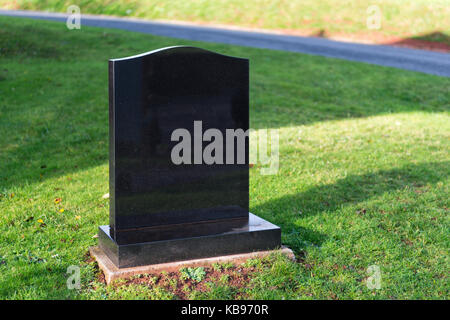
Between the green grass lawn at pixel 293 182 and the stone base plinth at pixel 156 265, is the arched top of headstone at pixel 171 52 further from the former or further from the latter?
the green grass lawn at pixel 293 182

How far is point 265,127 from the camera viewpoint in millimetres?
8742

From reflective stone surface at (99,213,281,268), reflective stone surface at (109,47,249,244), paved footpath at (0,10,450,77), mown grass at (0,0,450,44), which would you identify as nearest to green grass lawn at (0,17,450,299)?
reflective stone surface at (99,213,281,268)

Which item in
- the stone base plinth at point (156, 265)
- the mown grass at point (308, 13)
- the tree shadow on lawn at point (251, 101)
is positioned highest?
the mown grass at point (308, 13)

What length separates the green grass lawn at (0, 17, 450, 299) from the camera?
384 centimetres

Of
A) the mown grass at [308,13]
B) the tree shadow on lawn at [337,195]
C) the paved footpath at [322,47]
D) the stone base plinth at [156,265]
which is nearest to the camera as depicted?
the stone base plinth at [156,265]

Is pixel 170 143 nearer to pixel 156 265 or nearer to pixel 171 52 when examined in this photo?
pixel 171 52

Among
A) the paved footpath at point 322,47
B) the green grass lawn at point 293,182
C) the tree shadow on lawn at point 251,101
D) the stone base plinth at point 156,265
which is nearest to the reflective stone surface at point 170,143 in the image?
the stone base plinth at point 156,265

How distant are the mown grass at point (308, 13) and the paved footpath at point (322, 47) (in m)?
2.70

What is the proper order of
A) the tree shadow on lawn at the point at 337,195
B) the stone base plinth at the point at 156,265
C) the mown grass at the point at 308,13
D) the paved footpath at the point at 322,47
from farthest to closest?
the mown grass at the point at 308,13, the paved footpath at the point at 322,47, the tree shadow on lawn at the point at 337,195, the stone base plinth at the point at 156,265

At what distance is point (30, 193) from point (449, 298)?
14.9 ft

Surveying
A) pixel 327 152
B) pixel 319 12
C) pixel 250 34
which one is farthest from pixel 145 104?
pixel 319 12

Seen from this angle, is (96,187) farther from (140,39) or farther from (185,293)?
(140,39)

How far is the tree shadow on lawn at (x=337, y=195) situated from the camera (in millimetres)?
4734

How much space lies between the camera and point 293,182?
6148mm
